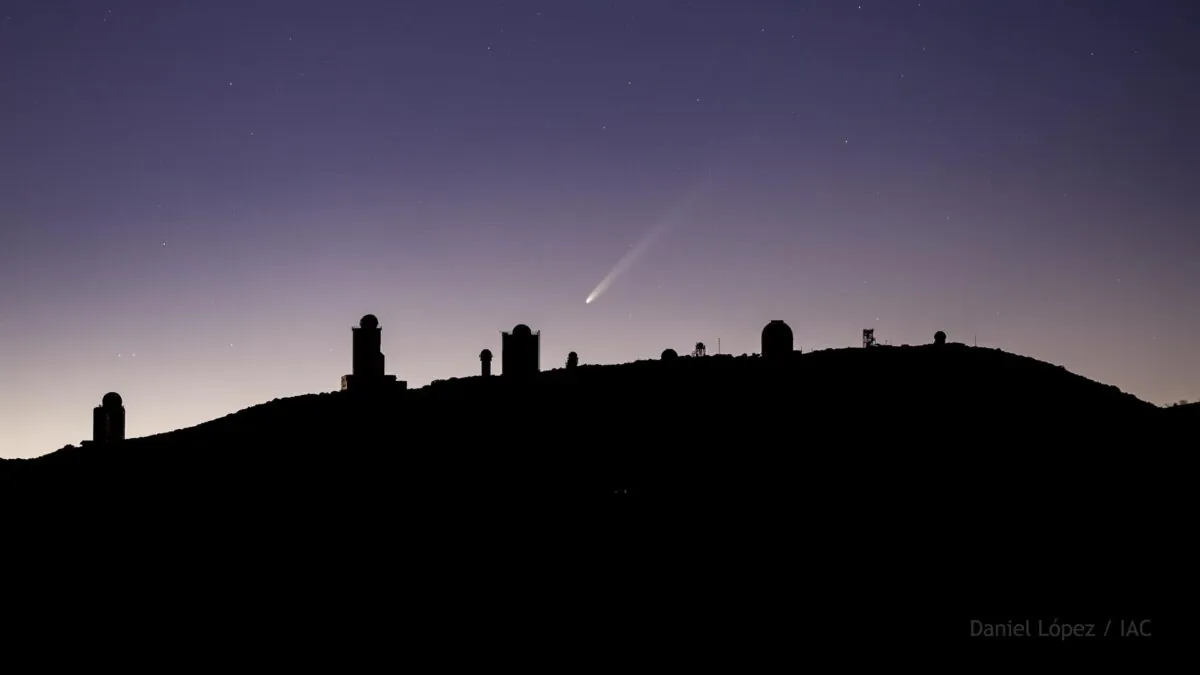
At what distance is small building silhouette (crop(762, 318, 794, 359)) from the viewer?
2298cm

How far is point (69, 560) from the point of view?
1541cm

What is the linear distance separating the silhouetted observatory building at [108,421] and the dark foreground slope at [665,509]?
202cm

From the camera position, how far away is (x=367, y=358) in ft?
76.3

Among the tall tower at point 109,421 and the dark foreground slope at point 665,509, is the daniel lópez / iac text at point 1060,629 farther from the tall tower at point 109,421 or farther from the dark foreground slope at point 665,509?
the tall tower at point 109,421

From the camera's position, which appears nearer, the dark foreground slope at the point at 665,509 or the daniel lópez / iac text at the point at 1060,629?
the daniel lópez / iac text at the point at 1060,629

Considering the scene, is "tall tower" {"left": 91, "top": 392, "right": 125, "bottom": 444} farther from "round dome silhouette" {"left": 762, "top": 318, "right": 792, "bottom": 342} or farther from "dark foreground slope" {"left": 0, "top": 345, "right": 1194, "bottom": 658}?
"round dome silhouette" {"left": 762, "top": 318, "right": 792, "bottom": 342}

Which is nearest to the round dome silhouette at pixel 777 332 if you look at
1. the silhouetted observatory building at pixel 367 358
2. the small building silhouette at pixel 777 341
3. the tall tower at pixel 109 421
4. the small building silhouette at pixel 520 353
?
the small building silhouette at pixel 777 341

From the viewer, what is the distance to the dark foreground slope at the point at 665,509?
1185 centimetres

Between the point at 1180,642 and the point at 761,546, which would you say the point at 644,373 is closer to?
the point at 761,546

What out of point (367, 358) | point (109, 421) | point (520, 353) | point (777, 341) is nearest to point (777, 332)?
point (777, 341)

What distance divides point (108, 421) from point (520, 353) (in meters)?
12.6

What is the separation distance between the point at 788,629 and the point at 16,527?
1609 cm

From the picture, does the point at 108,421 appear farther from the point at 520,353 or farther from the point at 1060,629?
the point at 1060,629

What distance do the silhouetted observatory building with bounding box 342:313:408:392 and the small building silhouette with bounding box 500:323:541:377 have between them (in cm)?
338
